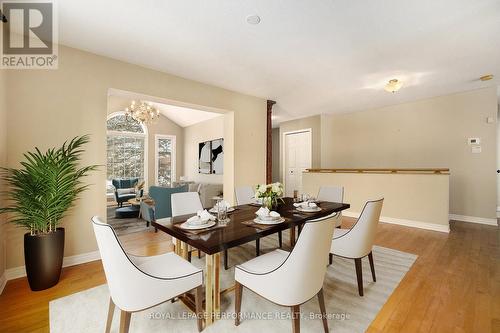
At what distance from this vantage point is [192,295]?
1.93 meters

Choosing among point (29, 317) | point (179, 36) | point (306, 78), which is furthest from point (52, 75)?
point (306, 78)

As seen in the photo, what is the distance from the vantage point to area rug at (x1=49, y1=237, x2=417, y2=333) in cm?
163

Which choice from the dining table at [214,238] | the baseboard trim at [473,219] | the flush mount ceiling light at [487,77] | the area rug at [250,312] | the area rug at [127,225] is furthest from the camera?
the baseboard trim at [473,219]

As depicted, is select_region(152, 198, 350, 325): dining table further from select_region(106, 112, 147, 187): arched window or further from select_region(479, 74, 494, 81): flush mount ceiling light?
select_region(106, 112, 147, 187): arched window

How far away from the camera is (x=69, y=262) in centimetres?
268

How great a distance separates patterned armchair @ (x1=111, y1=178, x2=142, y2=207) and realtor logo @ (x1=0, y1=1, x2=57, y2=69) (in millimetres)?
4420

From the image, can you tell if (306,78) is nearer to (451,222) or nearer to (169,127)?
(451,222)

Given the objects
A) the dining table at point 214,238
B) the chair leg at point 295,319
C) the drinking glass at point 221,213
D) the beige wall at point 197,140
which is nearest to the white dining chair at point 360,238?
the dining table at point 214,238

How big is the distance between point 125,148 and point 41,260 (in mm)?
6029

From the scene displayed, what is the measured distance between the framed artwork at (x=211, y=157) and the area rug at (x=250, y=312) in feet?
15.4

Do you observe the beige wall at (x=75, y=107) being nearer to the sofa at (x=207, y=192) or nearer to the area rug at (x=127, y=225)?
the area rug at (x=127, y=225)

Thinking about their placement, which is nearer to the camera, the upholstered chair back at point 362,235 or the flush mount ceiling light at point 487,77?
the upholstered chair back at point 362,235

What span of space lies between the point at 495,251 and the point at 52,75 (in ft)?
20.1

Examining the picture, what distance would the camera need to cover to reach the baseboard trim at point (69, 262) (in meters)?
2.35
